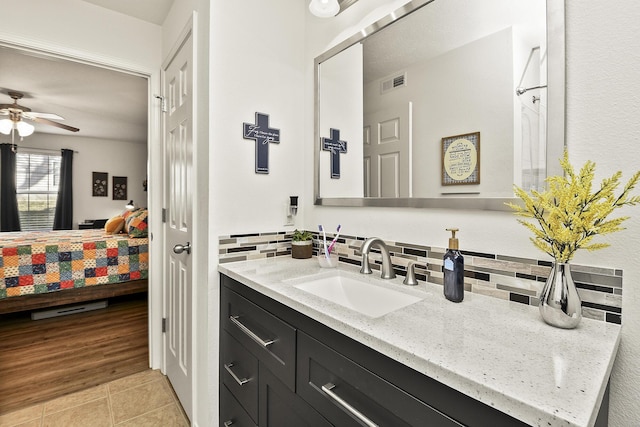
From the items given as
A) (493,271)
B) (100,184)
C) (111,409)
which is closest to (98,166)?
(100,184)

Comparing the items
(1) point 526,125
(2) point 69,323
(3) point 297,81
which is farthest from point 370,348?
(2) point 69,323

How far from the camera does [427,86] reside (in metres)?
1.20

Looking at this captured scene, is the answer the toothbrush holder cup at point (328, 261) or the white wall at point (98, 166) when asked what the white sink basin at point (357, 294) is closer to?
the toothbrush holder cup at point (328, 261)

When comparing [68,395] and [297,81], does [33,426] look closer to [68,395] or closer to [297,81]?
[68,395]

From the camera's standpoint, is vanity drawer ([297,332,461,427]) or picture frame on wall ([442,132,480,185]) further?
picture frame on wall ([442,132,480,185])

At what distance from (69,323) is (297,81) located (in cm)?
324

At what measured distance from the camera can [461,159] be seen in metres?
1.09

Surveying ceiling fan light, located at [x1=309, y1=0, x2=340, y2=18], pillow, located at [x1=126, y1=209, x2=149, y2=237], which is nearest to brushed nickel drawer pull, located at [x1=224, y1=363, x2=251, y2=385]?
ceiling fan light, located at [x1=309, y1=0, x2=340, y2=18]

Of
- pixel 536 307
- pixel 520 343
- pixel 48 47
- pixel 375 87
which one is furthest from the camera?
pixel 48 47

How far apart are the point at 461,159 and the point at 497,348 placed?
2.20 ft

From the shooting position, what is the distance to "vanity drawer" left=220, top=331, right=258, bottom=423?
1.16 m

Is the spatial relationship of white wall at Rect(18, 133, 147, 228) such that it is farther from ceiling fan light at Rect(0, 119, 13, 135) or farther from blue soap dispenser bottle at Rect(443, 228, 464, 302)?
blue soap dispenser bottle at Rect(443, 228, 464, 302)

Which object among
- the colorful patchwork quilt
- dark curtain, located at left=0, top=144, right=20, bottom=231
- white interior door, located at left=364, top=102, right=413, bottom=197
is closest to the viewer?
white interior door, located at left=364, top=102, right=413, bottom=197

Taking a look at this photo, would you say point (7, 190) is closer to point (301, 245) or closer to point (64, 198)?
point (64, 198)
